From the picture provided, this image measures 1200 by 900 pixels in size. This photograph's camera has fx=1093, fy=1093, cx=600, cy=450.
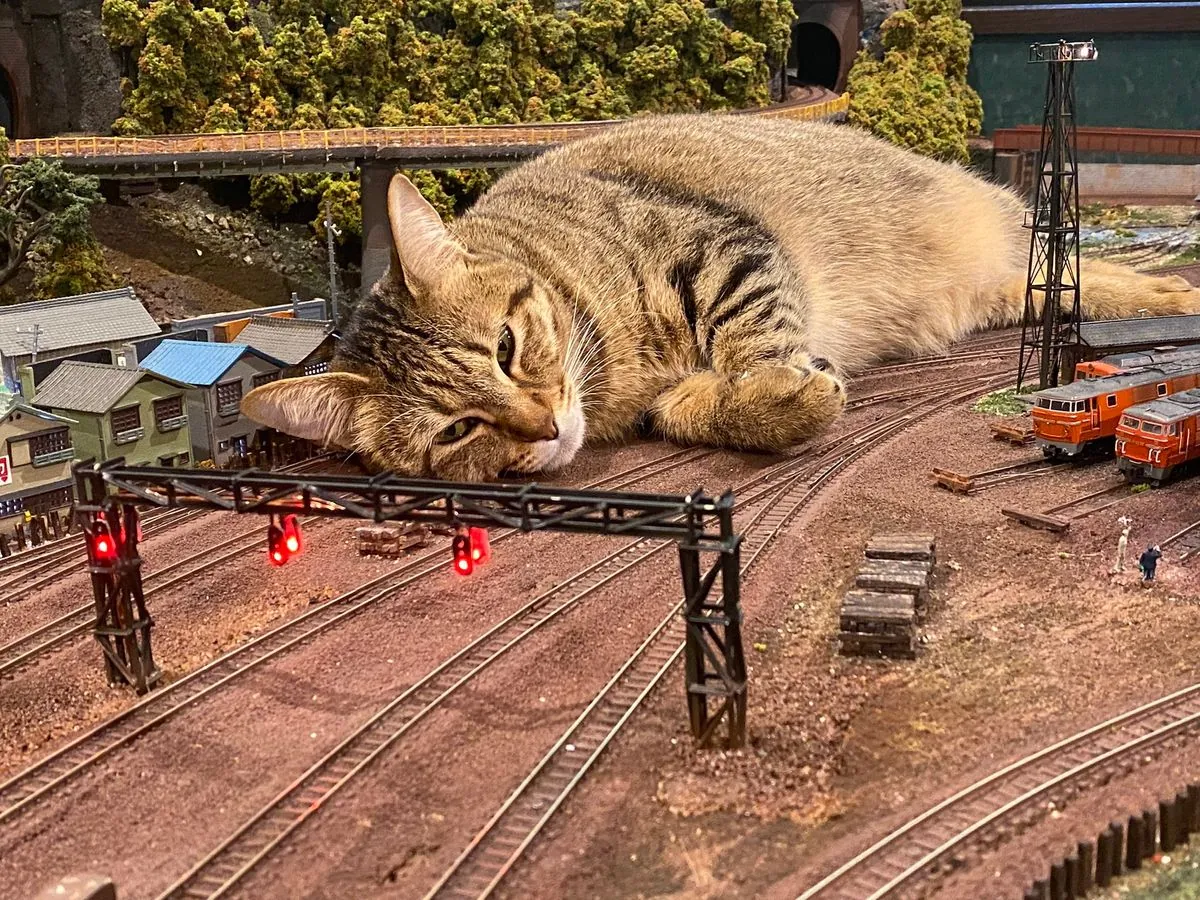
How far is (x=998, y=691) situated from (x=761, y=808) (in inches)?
57.8

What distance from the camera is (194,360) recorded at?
874 centimetres

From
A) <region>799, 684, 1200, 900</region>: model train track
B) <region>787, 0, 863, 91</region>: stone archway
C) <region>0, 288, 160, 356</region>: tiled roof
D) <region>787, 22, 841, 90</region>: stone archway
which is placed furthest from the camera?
<region>787, 22, 841, 90</region>: stone archway

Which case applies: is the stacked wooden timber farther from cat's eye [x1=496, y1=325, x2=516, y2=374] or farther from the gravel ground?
cat's eye [x1=496, y1=325, x2=516, y2=374]

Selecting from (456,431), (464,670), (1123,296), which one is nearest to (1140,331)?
(1123,296)

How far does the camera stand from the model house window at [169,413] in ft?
27.5

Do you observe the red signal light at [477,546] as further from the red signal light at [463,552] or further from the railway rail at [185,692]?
the railway rail at [185,692]

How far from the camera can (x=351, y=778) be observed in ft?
16.1

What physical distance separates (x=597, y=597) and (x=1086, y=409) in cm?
375

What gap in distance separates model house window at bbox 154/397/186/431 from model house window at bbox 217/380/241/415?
11.7 inches

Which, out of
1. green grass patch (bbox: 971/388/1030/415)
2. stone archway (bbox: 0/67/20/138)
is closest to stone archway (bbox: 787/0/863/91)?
green grass patch (bbox: 971/388/1030/415)

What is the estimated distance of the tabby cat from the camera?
21.9ft

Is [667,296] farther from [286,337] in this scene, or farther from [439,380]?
[286,337]

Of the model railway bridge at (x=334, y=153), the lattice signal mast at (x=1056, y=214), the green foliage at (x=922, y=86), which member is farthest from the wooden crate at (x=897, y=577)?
the green foliage at (x=922, y=86)

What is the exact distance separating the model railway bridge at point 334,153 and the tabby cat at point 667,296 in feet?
11.2
